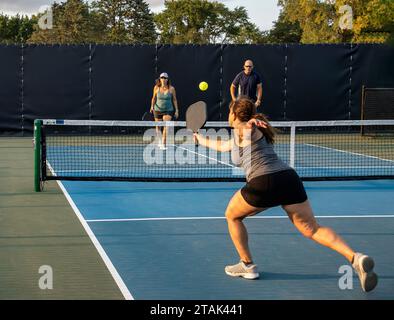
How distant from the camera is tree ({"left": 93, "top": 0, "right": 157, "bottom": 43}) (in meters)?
77.2

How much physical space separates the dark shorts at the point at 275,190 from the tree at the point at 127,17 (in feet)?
240

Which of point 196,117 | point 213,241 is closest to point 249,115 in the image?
point 196,117

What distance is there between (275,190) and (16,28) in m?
88.7

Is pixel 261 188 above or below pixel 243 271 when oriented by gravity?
above

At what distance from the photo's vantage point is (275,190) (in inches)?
199

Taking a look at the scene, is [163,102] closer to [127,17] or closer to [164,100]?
[164,100]

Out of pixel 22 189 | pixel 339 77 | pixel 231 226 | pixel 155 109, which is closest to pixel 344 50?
pixel 339 77

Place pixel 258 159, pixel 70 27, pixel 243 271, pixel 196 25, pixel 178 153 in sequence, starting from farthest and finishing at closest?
pixel 196 25
pixel 70 27
pixel 178 153
pixel 243 271
pixel 258 159

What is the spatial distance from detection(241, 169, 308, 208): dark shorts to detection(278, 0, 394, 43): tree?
70.9ft

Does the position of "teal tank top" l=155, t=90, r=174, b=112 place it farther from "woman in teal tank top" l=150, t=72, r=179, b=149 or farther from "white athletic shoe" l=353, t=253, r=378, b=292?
"white athletic shoe" l=353, t=253, r=378, b=292

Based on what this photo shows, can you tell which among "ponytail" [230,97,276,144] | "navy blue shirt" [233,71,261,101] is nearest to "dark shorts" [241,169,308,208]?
"ponytail" [230,97,276,144]

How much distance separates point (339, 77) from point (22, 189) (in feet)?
44.4

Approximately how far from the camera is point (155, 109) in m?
14.9
